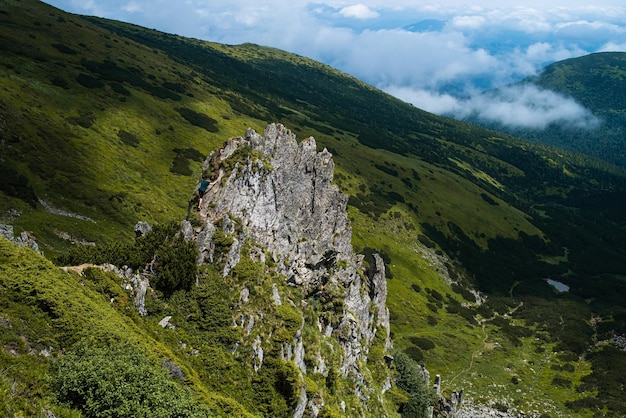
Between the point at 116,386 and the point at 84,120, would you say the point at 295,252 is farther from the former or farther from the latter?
the point at 84,120

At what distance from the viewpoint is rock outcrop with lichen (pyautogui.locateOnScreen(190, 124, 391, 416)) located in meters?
33.6

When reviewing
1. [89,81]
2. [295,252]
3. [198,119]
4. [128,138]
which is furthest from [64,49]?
[295,252]

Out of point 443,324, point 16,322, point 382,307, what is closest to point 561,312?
point 443,324

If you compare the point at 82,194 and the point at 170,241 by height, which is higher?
the point at 170,241

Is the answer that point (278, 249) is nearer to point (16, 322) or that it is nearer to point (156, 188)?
point (16, 322)

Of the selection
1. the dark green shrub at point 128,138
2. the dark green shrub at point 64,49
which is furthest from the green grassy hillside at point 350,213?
the dark green shrub at point 64,49

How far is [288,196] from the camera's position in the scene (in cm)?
4750

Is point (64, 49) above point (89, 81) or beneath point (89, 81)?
above

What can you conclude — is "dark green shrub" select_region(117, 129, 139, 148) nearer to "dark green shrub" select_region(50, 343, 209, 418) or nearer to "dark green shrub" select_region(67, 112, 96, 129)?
"dark green shrub" select_region(67, 112, 96, 129)

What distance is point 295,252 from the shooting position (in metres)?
45.0

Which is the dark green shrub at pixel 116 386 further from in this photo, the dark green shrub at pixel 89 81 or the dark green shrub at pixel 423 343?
the dark green shrub at pixel 89 81

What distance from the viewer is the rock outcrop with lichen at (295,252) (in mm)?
33594

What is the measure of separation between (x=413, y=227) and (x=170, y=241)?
14575 centimetres

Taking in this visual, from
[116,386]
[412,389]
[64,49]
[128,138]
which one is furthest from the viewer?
[64,49]
